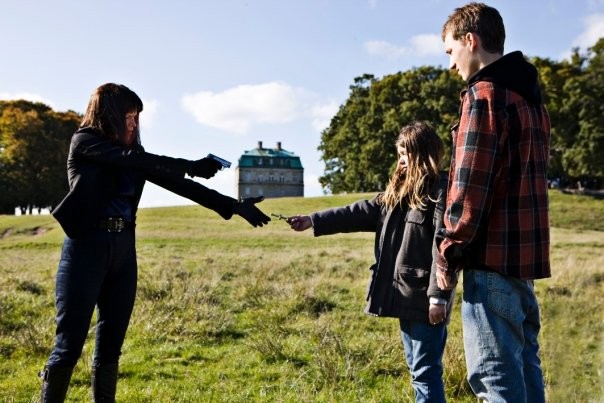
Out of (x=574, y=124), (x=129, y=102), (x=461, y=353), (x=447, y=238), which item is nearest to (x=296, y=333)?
(x=461, y=353)

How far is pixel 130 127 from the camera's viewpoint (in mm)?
3805

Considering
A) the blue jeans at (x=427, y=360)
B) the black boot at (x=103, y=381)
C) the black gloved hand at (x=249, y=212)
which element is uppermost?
the black gloved hand at (x=249, y=212)

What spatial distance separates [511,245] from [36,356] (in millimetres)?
5080

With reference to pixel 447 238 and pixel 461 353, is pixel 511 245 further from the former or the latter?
pixel 461 353

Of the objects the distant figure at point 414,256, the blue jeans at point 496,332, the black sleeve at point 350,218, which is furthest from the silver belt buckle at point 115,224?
the blue jeans at point 496,332

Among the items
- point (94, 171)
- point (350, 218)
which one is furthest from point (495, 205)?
point (94, 171)

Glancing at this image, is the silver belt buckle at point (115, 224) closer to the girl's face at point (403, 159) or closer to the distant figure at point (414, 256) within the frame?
the distant figure at point (414, 256)

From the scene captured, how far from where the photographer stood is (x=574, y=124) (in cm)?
4247

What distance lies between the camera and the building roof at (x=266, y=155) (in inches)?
3831

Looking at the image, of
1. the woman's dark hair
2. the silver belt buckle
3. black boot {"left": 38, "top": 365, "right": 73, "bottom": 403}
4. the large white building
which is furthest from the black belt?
the large white building

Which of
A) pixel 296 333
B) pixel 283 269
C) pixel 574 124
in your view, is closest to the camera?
pixel 296 333

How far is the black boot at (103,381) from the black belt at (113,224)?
925 mm

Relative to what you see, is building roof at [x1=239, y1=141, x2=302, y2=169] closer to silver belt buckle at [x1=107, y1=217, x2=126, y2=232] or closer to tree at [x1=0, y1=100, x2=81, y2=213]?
tree at [x1=0, y1=100, x2=81, y2=213]

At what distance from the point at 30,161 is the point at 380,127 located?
30860mm
